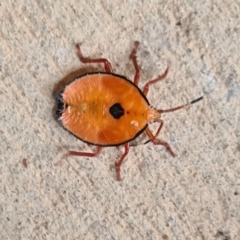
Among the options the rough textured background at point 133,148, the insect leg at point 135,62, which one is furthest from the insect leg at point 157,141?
the insect leg at point 135,62

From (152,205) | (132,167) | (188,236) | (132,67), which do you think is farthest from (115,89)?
(188,236)

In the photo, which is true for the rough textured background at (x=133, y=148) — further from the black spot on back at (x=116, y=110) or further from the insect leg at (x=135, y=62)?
the black spot on back at (x=116, y=110)

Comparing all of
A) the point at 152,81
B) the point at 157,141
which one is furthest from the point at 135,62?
the point at 157,141

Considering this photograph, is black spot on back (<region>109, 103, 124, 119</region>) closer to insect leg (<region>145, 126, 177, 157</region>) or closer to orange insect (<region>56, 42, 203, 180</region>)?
orange insect (<region>56, 42, 203, 180</region>)

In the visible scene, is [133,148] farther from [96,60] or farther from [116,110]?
[96,60]

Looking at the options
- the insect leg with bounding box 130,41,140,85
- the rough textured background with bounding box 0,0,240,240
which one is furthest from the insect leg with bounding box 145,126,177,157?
the insect leg with bounding box 130,41,140,85
